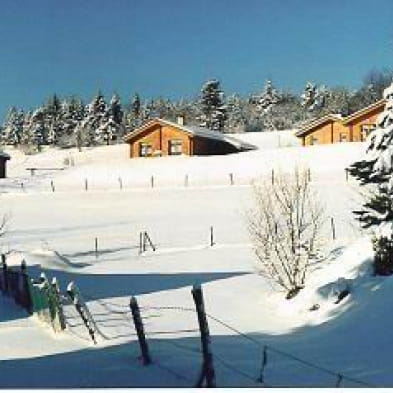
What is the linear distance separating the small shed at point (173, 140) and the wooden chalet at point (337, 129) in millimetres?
4044

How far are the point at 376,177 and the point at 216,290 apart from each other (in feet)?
21.7

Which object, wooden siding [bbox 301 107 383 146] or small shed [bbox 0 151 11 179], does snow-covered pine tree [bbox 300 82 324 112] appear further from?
small shed [bbox 0 151 11 179]

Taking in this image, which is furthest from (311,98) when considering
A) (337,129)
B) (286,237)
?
(286,237)

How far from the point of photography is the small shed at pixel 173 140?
143ft

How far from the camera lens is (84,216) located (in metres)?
32.5

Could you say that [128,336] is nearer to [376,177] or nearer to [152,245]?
[376,177]

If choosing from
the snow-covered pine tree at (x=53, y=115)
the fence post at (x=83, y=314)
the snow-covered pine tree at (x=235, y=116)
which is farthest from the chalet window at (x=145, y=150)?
the fence post at (x=83, y=314)

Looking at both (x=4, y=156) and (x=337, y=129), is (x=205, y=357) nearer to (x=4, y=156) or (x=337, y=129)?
(x=337, y=129)

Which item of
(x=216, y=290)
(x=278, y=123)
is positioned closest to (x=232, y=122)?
(x=278, y=123)

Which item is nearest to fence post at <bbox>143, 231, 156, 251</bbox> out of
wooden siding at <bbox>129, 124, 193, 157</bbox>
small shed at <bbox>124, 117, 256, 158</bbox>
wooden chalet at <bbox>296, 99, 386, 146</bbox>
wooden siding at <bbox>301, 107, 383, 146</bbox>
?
wooden chalet at <bbox>296, 99, 386, 146</bbox>

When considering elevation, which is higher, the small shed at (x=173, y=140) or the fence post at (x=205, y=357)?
the small shed at (x=173, y=140)

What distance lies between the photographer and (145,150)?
1777 inches

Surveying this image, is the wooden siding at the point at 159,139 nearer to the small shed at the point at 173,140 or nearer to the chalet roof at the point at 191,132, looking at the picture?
the small shed at the point at 173,140

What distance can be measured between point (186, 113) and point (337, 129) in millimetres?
8171
